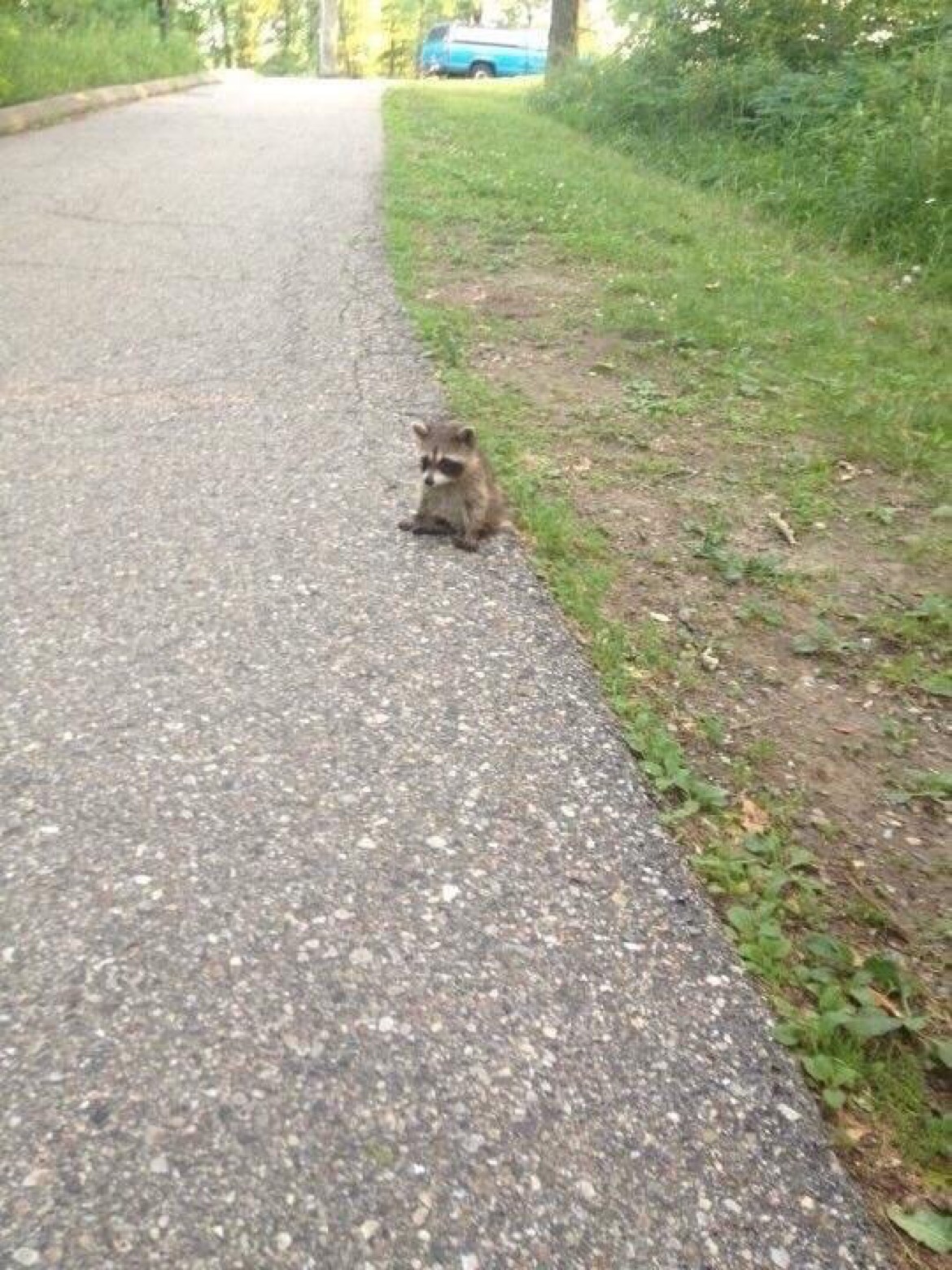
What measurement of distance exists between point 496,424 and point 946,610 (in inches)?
89.1

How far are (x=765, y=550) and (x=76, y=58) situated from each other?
47.3ft

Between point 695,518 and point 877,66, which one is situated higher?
point 877,66

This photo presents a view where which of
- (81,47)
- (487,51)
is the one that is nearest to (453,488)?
(81,47)

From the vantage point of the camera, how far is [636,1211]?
1.86m

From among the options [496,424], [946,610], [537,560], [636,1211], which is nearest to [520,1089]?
[636,1211]

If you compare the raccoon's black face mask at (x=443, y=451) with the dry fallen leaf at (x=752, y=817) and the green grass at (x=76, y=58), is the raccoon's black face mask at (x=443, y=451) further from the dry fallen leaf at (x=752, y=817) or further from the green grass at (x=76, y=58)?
the green grass at (x=76, y=58)

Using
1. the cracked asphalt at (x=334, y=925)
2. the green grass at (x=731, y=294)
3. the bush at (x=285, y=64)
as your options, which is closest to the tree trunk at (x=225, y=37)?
the bush at (x=285, y=64)

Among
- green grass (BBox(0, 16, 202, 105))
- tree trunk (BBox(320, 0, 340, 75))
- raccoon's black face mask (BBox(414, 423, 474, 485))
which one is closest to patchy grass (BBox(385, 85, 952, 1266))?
raccoon's black face mask (BBox(414, 423, 474, 485))

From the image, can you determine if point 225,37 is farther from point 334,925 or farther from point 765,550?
point 334,925

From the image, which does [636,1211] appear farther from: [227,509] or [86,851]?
[227,509]

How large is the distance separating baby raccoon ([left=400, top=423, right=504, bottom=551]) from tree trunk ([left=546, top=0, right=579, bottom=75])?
15867 millimetres

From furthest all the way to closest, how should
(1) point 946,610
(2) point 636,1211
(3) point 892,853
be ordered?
(1) point 946,610 → (3) point 892,853 → (2) point 636,1211

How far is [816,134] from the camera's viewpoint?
942 cm

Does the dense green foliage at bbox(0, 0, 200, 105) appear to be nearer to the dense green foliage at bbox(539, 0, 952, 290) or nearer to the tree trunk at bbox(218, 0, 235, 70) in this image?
the dense green foliage at bbox(539, 0, 952, 290)
